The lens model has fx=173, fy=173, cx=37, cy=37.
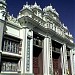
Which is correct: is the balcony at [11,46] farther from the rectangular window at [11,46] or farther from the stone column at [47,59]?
the stone column at [47,59]

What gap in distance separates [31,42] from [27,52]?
1.61 meters

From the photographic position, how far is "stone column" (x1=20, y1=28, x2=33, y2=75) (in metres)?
20.7

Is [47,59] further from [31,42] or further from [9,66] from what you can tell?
[9,66]

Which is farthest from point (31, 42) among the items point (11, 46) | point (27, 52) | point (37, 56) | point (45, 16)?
point (45, 16)

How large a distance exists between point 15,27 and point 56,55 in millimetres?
11513

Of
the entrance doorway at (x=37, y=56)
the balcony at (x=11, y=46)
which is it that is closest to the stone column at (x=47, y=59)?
the entrance doorway at (x=37, y=56)

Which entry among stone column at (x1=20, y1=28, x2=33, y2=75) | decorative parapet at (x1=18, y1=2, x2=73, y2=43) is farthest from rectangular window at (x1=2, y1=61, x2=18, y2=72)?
decorative parapet at (x1=18, y1=2, x2=73, y2=43)

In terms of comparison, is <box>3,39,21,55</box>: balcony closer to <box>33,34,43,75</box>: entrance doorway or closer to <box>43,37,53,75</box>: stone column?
<box>33,34,43,75</box>: entrance doorway

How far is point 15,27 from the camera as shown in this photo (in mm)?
21422

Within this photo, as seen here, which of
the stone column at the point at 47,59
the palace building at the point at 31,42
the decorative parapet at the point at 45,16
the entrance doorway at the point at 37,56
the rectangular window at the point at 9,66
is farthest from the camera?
the stone column at the point at 47,59

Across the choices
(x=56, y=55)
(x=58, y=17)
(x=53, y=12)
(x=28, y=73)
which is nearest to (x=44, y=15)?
(x=53, y=12)

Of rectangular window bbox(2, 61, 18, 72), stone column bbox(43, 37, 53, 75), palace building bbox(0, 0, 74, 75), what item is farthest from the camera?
stone column bbox(43, 37, 53, 75)

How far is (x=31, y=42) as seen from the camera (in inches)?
878

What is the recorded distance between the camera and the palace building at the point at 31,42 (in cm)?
1969
